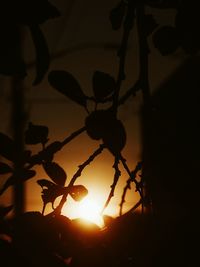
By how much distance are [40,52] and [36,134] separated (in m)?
0.48

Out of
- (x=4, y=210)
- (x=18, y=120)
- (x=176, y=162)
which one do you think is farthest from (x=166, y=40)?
(x=18, y=120)

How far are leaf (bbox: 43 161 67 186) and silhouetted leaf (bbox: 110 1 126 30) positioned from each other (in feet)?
1.03

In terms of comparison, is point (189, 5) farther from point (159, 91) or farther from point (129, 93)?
point (159, 91)

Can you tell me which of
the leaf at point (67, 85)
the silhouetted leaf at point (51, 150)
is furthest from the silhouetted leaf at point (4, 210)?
the leaf at point (67, 85)

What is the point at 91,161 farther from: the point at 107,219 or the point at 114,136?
the point at 107,219

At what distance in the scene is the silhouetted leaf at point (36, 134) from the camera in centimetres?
107

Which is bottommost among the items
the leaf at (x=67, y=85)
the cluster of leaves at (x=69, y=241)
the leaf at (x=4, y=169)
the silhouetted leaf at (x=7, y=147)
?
the cluster of leaves at (x=69, y=241)

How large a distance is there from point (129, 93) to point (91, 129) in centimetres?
10

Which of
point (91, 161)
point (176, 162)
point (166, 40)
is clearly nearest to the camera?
point (91, 161)

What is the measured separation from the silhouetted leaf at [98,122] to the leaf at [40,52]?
30cm

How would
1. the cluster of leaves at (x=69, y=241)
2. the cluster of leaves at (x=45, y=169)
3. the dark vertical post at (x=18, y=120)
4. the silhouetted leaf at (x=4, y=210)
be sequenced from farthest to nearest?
the dark vertical post at (x=18, y=120)
the cluster of leaves at (x=45, y=169)
the silhouetted leaf at (x=4, y=210)
the cluster of leaves at (x=69, y=241)

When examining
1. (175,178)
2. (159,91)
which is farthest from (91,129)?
(159,91)

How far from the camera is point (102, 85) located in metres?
0.94

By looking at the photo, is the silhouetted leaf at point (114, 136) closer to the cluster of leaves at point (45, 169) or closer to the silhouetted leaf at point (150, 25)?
the cluster of leaves at point (45, 169)
